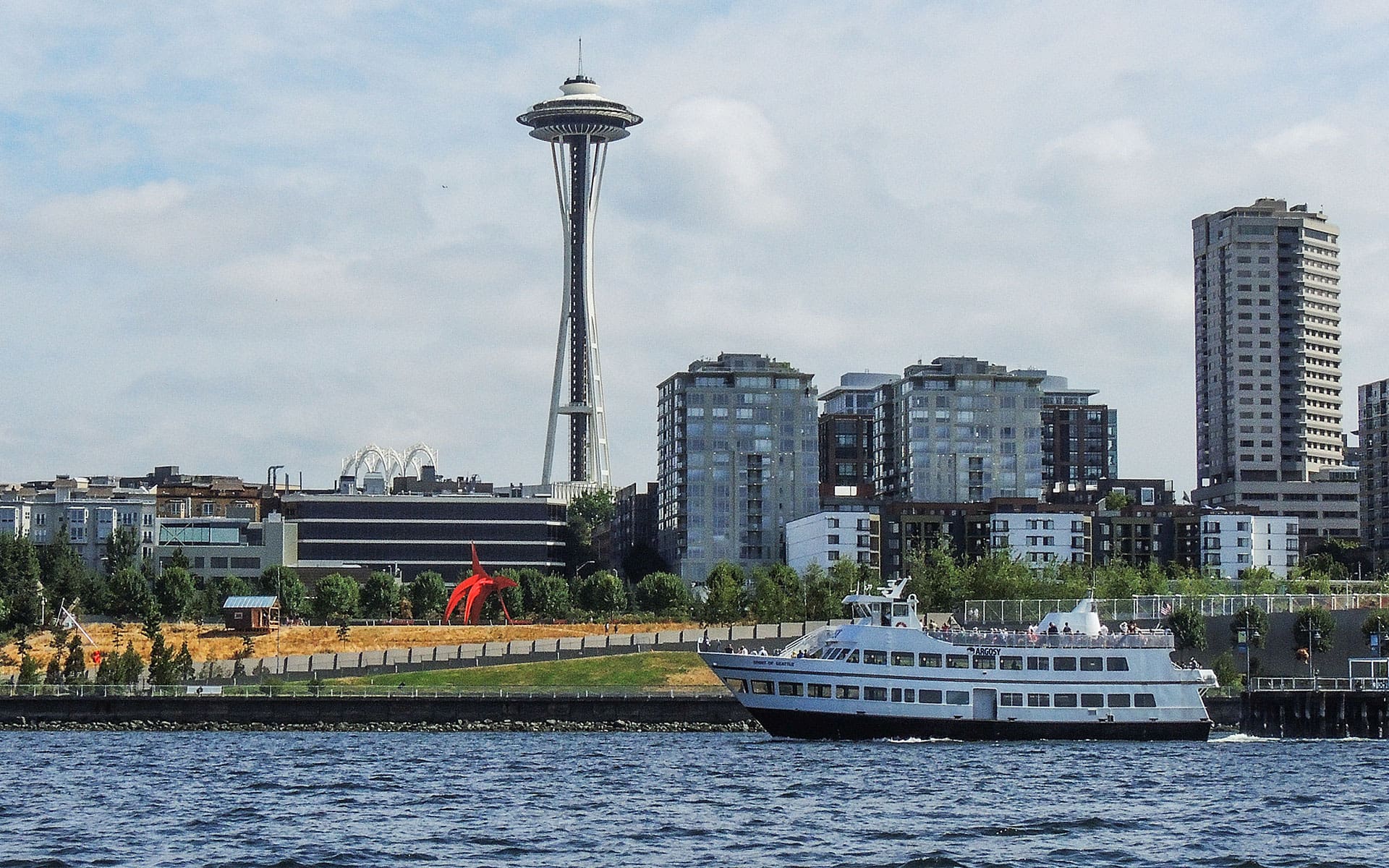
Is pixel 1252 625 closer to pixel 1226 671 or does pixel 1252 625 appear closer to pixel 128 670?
pixel 1226 671

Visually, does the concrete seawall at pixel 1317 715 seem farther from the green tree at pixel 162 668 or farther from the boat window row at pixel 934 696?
the green tree at pixel 162 668

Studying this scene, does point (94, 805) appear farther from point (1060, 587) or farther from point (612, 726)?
point (1060, 587)

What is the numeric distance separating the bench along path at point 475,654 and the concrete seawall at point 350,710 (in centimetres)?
1203

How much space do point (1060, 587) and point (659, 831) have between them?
130008 millimetres

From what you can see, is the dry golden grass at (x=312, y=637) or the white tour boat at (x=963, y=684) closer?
the white tour boat at (x=963, y=684)

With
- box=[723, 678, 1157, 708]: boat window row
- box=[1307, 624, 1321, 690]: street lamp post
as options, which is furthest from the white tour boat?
box=[1307, 624, 1321, 690]: street lamp post

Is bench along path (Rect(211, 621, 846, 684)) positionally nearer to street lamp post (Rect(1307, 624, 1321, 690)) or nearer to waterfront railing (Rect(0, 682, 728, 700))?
waterfront railing (Rect(0, 682, 728, 700))

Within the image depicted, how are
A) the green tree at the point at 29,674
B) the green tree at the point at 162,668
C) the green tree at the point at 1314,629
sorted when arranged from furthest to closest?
the green tree at the point at 1314,629, the green tree at the point at 162,668, the green tree at the point at 29,674

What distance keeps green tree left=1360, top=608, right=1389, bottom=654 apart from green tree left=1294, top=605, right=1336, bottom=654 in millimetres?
2551

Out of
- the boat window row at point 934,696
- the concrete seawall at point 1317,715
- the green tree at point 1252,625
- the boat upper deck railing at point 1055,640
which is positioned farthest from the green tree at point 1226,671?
the boat window row at point 934,696

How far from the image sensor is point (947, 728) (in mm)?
118438

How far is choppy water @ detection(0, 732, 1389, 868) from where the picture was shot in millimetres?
69125

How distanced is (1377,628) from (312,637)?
Result: 9399 cm

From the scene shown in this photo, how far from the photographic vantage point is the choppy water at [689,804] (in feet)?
227
